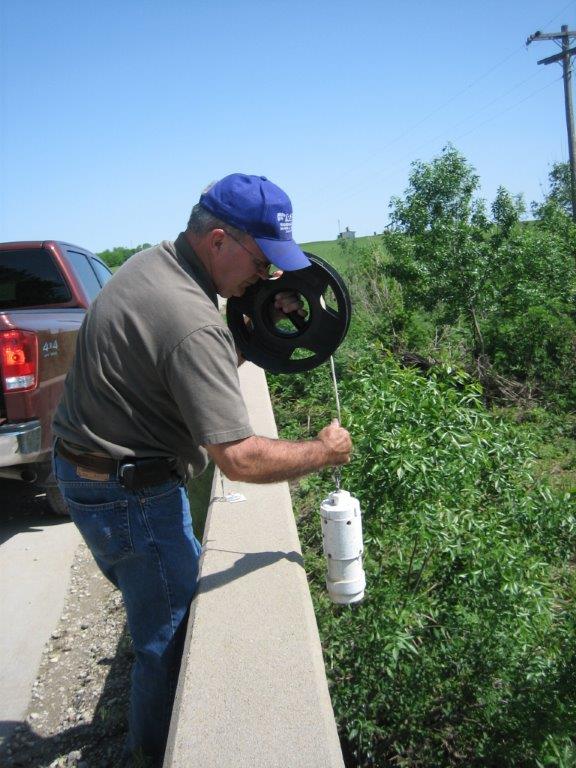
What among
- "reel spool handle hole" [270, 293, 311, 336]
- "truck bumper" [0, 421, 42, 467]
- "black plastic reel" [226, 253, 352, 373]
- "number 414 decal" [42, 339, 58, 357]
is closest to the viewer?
"black plastic reel" [226, 253, 352, 373]

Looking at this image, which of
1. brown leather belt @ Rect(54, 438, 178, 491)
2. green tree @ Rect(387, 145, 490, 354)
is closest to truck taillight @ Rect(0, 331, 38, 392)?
brown leather belt @ Rect(54, 438, 178, 491)

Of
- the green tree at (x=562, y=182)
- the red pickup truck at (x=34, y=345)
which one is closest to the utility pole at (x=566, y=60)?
the green tree at (x=562, y=182)

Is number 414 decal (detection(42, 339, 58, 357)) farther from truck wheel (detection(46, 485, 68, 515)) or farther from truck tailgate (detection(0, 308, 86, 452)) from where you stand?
truck wheel (detection(46, 485, 68, 515))

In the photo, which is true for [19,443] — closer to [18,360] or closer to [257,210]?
[18,360]

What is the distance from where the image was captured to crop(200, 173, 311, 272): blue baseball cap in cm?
251

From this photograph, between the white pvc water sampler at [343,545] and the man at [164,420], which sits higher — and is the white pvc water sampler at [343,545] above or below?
below

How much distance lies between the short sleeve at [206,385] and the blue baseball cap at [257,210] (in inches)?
15.8

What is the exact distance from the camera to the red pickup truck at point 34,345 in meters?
5.13

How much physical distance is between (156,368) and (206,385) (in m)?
0.20

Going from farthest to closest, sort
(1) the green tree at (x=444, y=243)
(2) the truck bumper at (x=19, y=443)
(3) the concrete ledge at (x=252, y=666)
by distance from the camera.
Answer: (1) the green tree at (x=444, y=243) → (2) the truck bumper at (x=19, y=443) → (3) the concrete ledge at (x=252, y=666)

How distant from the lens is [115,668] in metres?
3.78

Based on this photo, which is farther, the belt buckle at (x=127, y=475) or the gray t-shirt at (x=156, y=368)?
the belt buckle at (x=127, y=475)

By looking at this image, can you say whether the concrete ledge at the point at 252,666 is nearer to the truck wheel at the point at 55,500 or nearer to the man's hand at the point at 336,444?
the man's hand at the point at 336,444

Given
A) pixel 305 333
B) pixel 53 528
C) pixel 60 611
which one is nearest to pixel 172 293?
pixel 305 333
